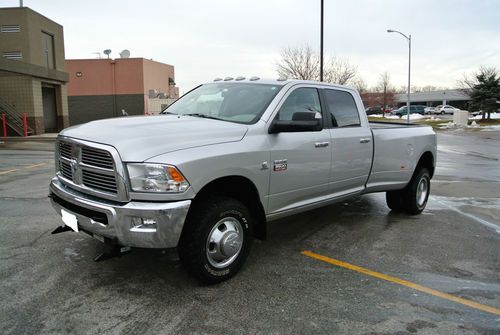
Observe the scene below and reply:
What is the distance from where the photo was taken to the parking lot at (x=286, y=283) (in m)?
3.42

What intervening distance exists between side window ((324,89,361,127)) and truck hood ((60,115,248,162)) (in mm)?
1612

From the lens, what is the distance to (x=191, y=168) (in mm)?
3643

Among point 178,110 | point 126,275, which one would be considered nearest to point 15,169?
point 178,110

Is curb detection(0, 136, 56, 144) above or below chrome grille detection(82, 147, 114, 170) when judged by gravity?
below

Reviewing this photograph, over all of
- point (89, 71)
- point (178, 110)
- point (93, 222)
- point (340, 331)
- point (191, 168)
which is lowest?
point (340, 331)

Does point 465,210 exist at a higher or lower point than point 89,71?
lower

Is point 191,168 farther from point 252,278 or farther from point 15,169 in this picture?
point 15,169

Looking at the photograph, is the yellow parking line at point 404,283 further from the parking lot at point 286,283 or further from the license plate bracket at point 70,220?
the license plate bracket at point 70,220

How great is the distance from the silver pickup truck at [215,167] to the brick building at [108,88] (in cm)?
3981

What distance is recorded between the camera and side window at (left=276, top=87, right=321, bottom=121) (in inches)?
188

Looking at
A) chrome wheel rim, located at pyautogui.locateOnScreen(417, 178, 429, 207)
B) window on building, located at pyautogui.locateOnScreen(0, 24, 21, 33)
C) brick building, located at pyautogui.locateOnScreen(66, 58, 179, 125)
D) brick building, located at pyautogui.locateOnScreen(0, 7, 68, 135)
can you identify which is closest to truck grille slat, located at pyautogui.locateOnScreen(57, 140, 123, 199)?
chrome wheel rim, located at pyautogui.locateOnScreen(417, 178, 429, 207)

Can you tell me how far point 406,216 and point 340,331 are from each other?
4.00 metres

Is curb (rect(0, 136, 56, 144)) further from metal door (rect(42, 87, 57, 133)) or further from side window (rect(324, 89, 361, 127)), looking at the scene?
side window (rect(324, 89, 361, 127))

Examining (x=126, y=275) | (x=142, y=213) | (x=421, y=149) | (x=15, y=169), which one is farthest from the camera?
(x=15, y=169)
